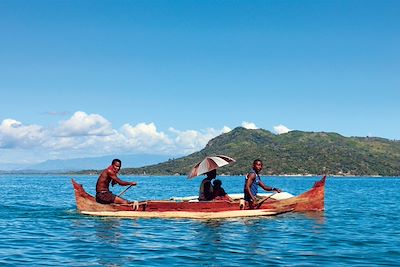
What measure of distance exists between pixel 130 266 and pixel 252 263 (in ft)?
12.3

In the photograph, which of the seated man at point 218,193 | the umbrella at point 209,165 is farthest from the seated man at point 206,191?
the umbrella at point 209,165

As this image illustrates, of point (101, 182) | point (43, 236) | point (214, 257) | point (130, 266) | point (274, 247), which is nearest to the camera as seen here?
point (130, 266)

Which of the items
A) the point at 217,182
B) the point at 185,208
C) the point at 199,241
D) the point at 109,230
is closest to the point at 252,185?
the point at 217,182

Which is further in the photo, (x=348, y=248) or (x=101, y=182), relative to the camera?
(x=101, y=182)

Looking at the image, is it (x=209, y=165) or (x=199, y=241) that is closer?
(x=199, y=241)

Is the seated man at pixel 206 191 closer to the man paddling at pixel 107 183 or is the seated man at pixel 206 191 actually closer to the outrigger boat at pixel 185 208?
the outrigger boat at pixel 185 208

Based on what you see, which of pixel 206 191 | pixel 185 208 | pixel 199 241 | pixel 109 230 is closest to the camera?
pixel 199 241

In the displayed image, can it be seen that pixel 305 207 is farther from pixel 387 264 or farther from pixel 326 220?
pixel 387 264

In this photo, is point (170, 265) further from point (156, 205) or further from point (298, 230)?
point (156, 205)

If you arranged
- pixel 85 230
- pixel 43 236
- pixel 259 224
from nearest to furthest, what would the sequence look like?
pixel 43 236
pixel 85 230
pixel 259 224

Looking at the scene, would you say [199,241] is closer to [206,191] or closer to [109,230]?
[109,230]

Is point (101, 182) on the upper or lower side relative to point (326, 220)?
→ upper

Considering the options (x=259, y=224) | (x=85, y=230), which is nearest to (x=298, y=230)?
(x=259, y=224)

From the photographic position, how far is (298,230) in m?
24.0
